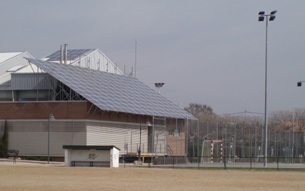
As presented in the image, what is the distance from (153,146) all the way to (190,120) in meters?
13.4

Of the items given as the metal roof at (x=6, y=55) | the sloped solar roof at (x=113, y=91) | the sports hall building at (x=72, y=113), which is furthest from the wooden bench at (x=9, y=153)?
the metal roof at (x=6, y=55)

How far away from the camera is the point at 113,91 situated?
70.0 metres

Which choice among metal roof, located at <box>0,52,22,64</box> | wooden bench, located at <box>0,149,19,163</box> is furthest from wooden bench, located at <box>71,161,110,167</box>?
metal roof, located at <box>0,52,22,64</box>

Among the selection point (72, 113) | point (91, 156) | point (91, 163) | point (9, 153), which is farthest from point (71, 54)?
point (91, 163)

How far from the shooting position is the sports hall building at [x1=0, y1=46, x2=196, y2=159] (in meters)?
61.6

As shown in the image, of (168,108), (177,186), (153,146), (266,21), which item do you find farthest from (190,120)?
(177,186)

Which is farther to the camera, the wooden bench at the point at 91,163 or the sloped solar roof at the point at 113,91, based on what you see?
the sloped solar roof at the point at 113,91

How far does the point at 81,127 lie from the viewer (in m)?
61.2

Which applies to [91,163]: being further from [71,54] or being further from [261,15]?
[71,54]

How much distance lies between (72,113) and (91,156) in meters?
9.80

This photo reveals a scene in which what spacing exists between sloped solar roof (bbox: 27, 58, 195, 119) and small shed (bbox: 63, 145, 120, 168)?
8.08 m

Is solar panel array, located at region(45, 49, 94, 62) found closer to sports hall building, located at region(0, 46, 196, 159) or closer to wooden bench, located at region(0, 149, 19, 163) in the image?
sports hall building, located at region(0, 46, 196, 159)

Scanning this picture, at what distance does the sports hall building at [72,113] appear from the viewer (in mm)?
61562

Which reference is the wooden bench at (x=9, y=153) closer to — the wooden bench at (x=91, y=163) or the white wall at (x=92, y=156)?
the white wall at (x=92, y=156)
